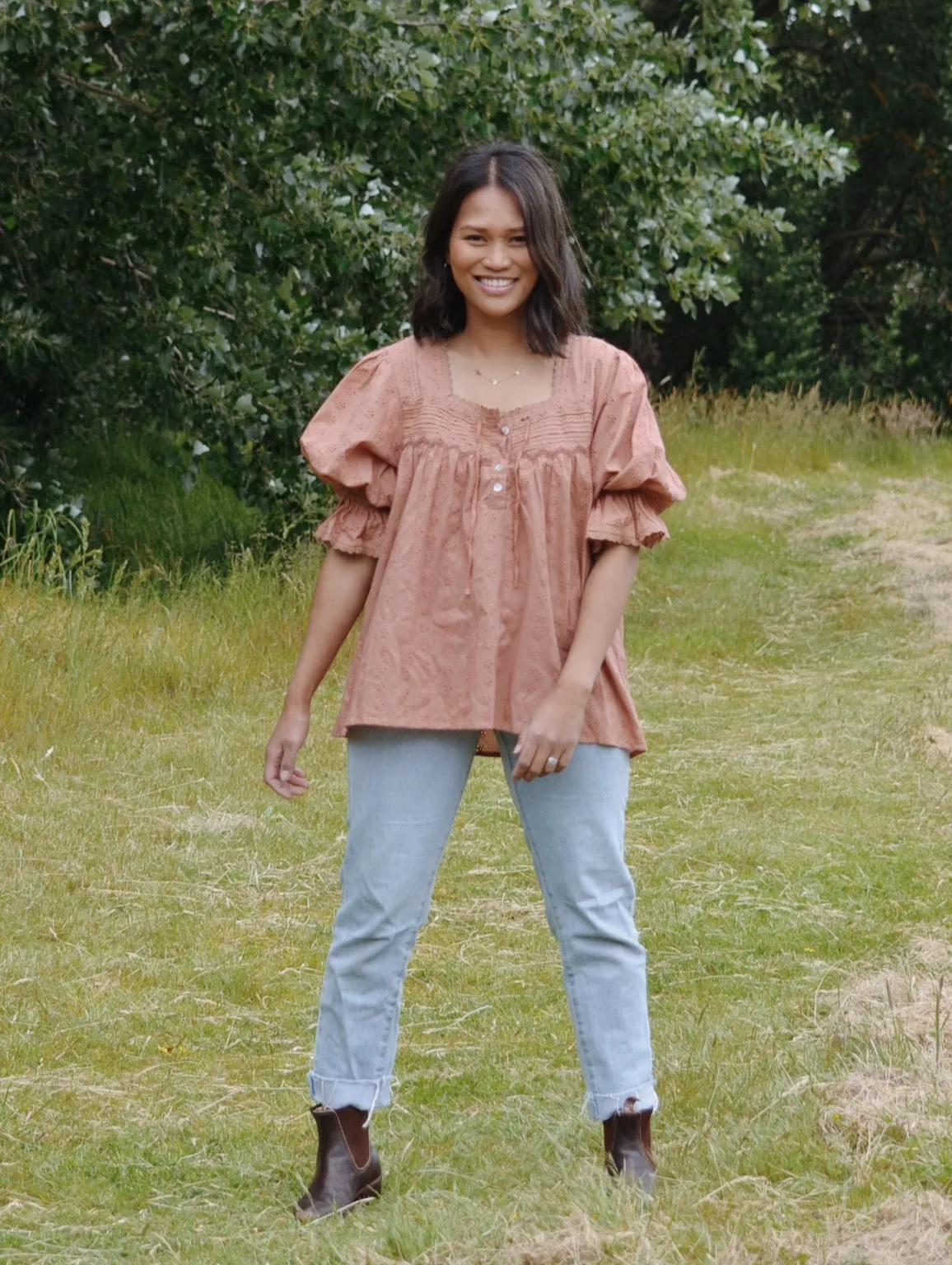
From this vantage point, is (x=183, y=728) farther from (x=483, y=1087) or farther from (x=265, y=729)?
(x=483, y=1087)

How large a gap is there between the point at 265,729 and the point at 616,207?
12.9 feet

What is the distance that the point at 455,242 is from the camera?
3125mm

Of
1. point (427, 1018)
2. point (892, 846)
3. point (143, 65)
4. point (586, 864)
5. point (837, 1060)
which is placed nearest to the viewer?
point (586, 864)

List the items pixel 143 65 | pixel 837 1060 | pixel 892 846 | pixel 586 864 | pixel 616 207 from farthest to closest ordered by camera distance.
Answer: pixel 616 207 → pixel 143 65 → pixel 892 846 → pixel 837 1060 → pixel 586 864

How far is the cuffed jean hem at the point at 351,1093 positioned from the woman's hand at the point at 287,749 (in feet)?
1.56

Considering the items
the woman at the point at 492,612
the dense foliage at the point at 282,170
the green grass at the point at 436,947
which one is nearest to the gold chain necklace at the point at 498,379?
the woman at the point at 492,612

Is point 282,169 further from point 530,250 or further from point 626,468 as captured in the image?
point 626,468

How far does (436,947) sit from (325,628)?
6.98 feet

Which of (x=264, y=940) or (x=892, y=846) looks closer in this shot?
(x=264, y=940)

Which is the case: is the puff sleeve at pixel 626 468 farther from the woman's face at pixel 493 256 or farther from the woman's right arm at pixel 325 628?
the woman's right arm at pixel 325 628

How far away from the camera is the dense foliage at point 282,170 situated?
26.4 ft

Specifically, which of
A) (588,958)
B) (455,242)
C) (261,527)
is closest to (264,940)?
(588,958)

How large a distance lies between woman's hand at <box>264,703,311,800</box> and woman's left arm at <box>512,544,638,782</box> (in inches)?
16.5

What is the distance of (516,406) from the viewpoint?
308 centimetres
